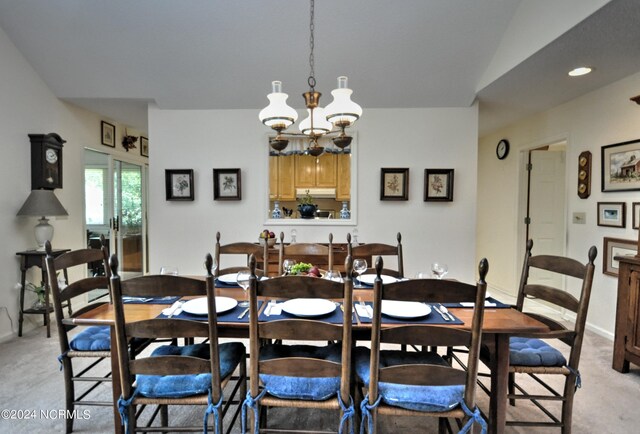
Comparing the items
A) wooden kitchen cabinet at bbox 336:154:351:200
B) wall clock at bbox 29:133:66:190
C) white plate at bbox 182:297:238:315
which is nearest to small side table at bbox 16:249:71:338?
wall clock at bbox 29:133:66:190

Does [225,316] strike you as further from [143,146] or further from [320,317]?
[143,146]

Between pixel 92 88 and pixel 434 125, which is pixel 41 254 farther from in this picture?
pixel 434 125

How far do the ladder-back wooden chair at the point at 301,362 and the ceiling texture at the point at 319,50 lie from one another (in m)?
2.56

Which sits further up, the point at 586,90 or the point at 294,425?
the point at 586,90

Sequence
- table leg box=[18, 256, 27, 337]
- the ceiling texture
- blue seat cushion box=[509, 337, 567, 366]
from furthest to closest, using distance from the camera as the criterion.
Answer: table leg box=[18, 256, 27, 337] → the ceiling texture → blue seat cushion box=[509, 337, 567, 366]

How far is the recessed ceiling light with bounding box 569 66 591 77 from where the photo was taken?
110 inches

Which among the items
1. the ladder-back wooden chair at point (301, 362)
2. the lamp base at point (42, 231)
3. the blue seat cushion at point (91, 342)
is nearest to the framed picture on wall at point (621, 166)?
the ladder-back wooden chair at point (301, 362)

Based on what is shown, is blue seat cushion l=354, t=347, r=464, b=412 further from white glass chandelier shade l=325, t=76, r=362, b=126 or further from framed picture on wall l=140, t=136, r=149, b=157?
framed picture on wall l=140, t=136, r=149, b=157

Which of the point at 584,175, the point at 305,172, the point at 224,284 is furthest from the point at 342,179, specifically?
the point at 224,284

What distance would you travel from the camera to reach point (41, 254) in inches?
121

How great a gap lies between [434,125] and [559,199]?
6.95ft

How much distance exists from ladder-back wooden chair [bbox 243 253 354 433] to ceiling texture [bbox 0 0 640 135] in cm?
256

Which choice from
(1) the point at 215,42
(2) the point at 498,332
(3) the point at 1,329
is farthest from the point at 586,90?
(3) the point at 1,329

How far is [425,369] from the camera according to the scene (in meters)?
1.27
